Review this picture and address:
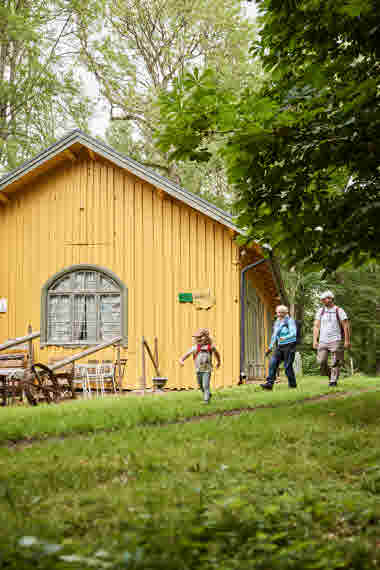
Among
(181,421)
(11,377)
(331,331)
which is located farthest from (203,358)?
(11,377)

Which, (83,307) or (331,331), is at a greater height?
(83,307)

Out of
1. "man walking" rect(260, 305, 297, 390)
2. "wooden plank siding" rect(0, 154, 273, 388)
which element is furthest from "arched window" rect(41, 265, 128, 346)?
"man walking" rect(260, 305, 297, 390)

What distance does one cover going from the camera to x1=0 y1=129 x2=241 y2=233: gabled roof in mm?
12992

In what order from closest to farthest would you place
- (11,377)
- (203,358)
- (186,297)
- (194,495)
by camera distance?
(194,495) → (203,358) → (11,377) → (186,297)

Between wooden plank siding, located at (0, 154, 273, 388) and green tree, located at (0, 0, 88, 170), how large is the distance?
25.7ft

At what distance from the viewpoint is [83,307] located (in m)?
13.8

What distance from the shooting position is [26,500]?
11.4 ft

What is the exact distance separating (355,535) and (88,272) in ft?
38.5

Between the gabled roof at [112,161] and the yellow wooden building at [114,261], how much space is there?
28 millimetres

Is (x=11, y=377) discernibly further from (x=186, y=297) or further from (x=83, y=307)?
(x=186, y=297)

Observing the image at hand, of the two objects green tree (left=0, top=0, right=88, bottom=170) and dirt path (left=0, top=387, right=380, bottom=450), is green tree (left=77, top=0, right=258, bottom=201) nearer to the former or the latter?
green tree (left=0, top=0, right=88, bottom=170)

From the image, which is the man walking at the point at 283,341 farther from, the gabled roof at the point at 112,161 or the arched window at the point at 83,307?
the arched window at the point at 83,307

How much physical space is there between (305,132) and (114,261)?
8.75 metres

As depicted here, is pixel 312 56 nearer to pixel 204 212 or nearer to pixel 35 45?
pixel 204 212
